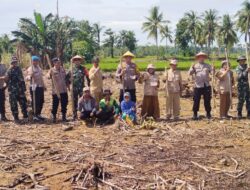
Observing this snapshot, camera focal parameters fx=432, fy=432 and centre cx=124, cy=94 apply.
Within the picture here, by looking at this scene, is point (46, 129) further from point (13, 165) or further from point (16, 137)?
point (13, 165)

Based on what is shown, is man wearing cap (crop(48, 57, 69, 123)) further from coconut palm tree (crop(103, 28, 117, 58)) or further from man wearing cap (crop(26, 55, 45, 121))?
coconut palm tree (crop(103, 28, 117, 58))

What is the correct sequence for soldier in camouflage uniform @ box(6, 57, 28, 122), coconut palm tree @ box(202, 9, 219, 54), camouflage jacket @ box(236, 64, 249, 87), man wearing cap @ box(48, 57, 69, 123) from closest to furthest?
soldier in camouflage uniform @ box(6, 57, 28, 122), man wearing cap @ box(48, 57, 69, 123), camouflage jacket @ box(236, 64, 249, 87), coconut palm tree @ box(202, 9, 219, 54)

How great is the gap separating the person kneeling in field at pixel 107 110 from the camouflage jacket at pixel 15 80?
2080 mm

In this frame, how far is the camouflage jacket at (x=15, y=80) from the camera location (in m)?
10.3

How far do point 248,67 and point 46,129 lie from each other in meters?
4.87

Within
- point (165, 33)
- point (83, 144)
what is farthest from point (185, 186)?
point (165, 33)

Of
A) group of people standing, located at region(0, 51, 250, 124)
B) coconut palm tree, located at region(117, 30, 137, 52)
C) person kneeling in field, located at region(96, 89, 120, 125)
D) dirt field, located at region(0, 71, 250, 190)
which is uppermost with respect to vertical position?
coconut palm tree, located at region(117, 30, 137, 52)

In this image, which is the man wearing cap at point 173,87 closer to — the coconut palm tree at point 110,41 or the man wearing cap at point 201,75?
the man wearing cap at point 201,75

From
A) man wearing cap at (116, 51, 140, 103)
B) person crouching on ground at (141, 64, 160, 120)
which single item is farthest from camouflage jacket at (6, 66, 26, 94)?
person crouching on ground at (141, 64, 160, 120)

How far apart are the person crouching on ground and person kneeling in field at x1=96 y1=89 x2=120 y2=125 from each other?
2.79 feet

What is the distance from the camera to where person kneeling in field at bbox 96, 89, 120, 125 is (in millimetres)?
9867

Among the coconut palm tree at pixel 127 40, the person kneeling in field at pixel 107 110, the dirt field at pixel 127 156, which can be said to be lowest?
the dirt field at pixel 127 156

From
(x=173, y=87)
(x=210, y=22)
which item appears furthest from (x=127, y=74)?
(x=210, y=22)

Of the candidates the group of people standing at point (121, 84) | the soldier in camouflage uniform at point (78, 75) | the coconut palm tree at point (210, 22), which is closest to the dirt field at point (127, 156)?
the group of people standing at point (121, 84)
